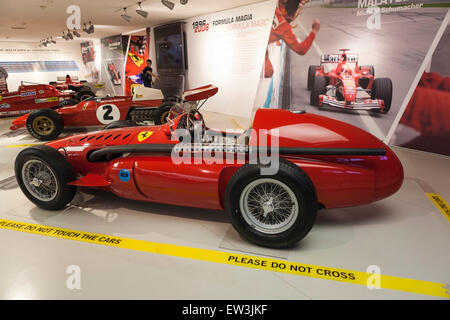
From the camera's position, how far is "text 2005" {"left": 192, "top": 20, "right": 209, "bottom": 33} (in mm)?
9214

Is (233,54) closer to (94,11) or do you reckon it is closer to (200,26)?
(200,26)

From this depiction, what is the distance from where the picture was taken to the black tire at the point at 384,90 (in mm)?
5250

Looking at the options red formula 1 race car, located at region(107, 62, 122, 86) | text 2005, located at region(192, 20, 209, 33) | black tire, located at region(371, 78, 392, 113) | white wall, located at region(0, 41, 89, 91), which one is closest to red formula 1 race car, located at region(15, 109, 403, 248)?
black tire, located at region(371, 78, 392, 113)

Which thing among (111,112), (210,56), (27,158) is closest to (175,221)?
(27,158)

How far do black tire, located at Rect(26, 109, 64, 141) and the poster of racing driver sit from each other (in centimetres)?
550

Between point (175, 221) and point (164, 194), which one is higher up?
point (164, 194)

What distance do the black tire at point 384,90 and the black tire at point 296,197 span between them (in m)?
4.13

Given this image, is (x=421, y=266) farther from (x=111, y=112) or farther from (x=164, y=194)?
(x=111, y=112)

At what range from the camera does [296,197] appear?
219 centimetres

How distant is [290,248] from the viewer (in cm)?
243

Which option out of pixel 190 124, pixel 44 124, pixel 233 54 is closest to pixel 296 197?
pixel 190 124

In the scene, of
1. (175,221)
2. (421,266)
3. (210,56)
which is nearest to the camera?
(421,266)

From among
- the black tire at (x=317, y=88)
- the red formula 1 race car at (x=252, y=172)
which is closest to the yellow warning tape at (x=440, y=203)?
the red formula 1 race car at (x=252, y=172)

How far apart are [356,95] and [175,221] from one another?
464cm
